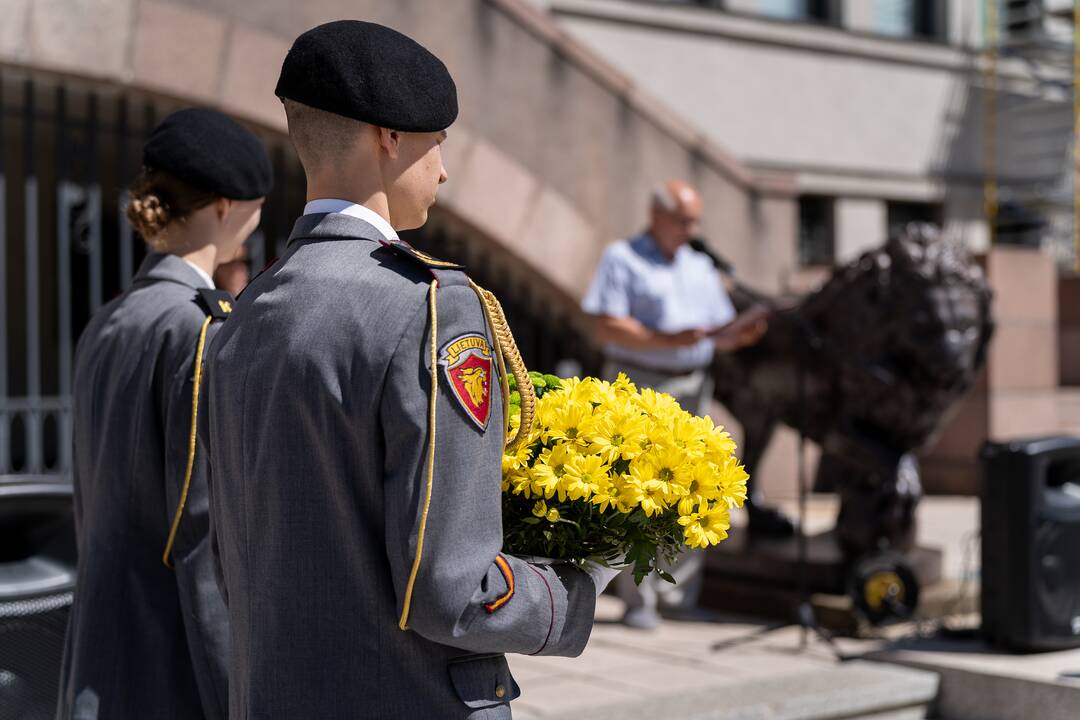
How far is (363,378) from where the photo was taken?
176 centimetres

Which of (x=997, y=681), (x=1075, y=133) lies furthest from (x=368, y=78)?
(x=1075, y=133)

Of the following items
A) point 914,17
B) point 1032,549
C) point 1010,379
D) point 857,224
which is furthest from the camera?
point 914,17

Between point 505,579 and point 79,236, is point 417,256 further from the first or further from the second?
point 79,236

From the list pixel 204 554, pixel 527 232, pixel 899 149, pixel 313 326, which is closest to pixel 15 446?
pixel 527 232

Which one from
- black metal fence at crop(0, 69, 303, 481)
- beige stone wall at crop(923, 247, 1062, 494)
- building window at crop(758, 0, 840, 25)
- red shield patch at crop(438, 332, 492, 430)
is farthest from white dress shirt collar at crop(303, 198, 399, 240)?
building window at crop(758, 0, 840, 25)

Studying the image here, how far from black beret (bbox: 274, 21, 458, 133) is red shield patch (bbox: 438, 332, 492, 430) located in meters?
0.34

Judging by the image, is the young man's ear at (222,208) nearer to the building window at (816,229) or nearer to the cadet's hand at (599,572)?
the cadet's hand at (599,572)

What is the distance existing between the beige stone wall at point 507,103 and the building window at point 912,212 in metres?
8.83

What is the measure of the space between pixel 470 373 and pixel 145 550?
116cm

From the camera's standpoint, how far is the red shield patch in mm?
1765

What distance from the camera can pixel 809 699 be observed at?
5023mm

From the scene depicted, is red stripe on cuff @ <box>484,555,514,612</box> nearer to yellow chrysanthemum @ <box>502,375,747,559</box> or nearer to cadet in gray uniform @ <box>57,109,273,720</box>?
yellow chrysanthemum @ <box>502,375,747,559</box>

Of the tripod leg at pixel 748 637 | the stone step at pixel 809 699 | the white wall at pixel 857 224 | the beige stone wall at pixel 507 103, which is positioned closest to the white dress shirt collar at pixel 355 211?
the stone step at pixel 809 699

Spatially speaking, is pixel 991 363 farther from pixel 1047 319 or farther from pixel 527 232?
pixel 527 232
